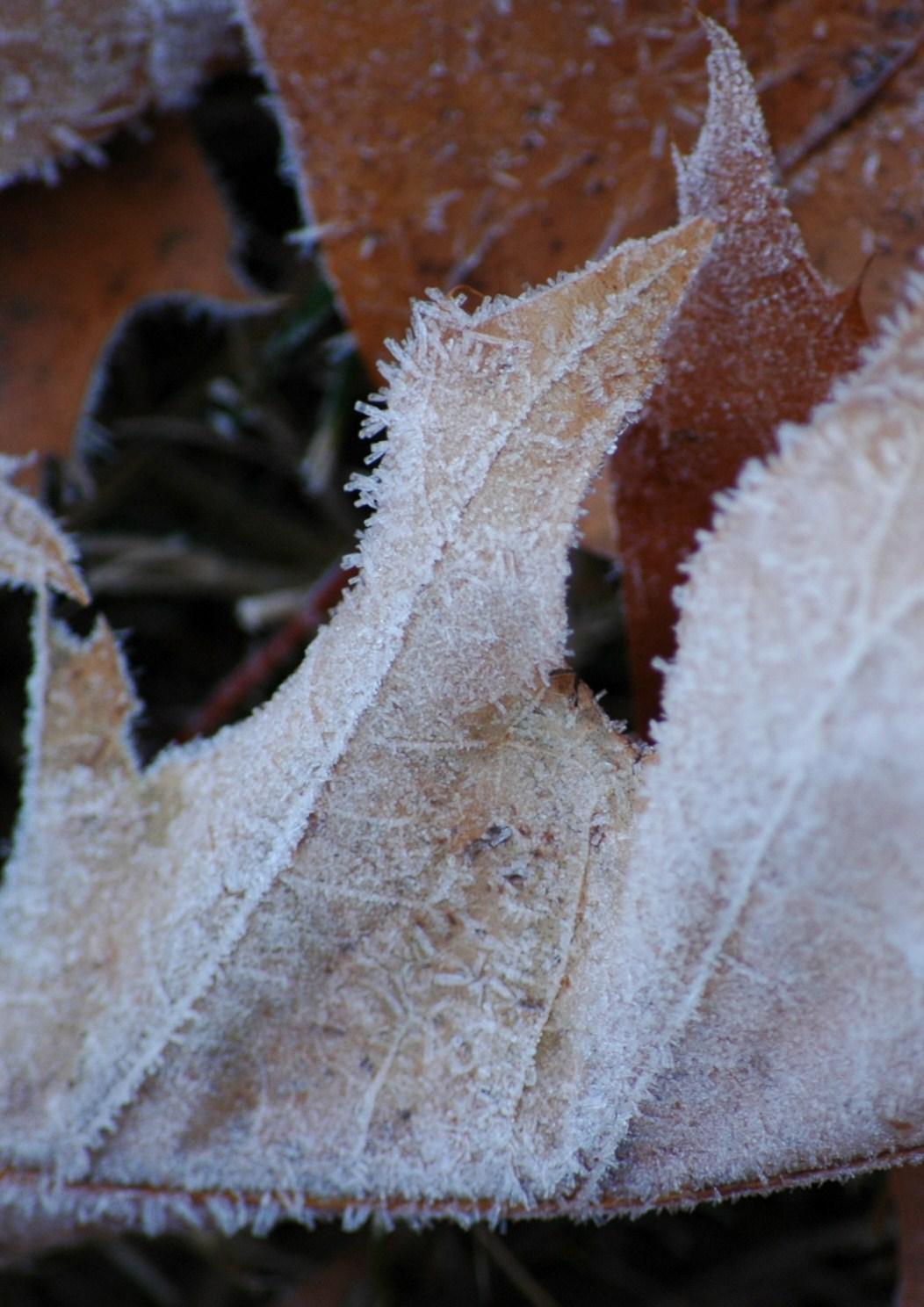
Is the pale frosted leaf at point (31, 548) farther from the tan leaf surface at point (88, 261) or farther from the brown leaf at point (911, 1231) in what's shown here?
the brown leaf at point (911, 1231)

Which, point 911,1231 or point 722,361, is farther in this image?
point 911,1231

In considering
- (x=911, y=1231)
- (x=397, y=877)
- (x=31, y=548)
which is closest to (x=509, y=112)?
(x=31, y=548)

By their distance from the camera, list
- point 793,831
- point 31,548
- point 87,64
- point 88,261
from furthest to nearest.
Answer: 1. point 88,261
2. point 87,64
3. point 31,548
4. point 793,831

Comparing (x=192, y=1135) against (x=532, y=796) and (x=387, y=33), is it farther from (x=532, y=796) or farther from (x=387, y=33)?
(x=387, y=33)

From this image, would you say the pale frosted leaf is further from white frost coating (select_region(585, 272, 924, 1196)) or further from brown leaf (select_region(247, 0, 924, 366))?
white frost coating (select_region(585, 272, 924, 1196))

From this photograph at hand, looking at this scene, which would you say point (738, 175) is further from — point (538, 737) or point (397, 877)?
point (397, 877)

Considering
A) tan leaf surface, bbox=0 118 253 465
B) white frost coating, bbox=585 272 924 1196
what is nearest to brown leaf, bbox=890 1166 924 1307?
white frost coating, bbox=585 272 924 1196

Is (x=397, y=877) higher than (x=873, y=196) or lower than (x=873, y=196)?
lower
